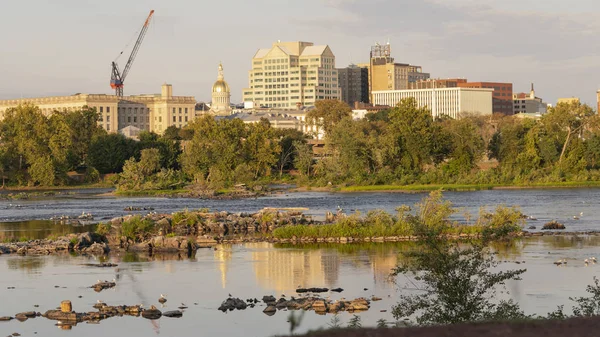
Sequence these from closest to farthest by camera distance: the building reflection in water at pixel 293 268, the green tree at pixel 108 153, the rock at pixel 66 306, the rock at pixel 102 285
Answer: the rock at pixel 66 306 < the rock at pixel 102 285 < the building reflection in water at pixel 293 268 < the green tree at pixel 108 153

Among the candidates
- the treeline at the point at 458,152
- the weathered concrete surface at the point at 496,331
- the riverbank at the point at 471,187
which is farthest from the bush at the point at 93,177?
the weathered concrete surface at the point at 496,331

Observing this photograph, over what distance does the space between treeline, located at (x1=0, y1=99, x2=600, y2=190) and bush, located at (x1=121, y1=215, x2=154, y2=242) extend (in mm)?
55401

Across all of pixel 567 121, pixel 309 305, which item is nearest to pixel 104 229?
pixel 309 305

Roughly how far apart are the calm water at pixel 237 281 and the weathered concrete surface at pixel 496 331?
31.1 feet

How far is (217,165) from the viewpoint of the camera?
427 feet

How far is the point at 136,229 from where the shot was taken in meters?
59.0

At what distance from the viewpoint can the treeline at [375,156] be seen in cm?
11750

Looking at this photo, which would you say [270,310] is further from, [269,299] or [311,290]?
[311,290]

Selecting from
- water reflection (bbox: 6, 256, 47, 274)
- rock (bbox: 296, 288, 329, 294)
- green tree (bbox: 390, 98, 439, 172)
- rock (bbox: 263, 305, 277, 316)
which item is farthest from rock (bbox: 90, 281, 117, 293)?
green tree (bbox: 390, 98, 439, 172)

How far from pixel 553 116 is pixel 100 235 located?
77.6 metres

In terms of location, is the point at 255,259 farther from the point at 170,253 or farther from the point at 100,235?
the point at 100,235

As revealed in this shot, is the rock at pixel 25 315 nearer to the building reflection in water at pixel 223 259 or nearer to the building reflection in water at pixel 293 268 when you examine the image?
the building reflection in water at pixel 223 259

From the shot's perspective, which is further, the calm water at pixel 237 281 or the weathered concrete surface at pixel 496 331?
the calm water at pixel 237 281

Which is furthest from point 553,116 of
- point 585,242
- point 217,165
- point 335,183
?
point 585,242
